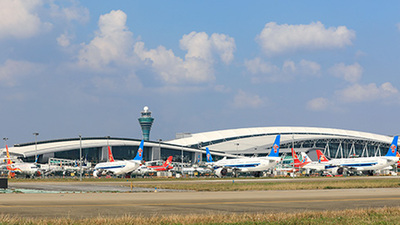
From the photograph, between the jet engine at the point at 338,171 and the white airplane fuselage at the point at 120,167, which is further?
the jet engine at the point at 338,171

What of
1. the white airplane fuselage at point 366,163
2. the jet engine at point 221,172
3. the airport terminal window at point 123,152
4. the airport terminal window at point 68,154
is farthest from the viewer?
the airport terminal window at point 123,152

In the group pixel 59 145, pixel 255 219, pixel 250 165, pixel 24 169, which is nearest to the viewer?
pixel 255 219

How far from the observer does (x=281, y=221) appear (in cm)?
2436

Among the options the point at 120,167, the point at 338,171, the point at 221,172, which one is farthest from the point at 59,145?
the point at 338,171

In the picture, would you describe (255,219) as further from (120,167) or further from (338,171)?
(338,171)

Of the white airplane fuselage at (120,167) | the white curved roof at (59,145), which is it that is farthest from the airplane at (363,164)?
the white curved roof at (59,145)

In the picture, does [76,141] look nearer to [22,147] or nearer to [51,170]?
[22,147]

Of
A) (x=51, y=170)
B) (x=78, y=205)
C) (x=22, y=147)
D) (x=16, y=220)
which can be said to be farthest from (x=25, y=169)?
(x=16, y=220)

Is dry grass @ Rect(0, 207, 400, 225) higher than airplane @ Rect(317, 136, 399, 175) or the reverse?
the reverse

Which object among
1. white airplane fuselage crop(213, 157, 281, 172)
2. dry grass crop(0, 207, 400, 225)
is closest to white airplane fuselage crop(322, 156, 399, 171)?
white airplane fuselage crop(213, 157, 281, 172)

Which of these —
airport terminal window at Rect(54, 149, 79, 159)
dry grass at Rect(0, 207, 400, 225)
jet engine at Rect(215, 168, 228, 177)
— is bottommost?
dry grass at Rect(0, 207, 400, 225)

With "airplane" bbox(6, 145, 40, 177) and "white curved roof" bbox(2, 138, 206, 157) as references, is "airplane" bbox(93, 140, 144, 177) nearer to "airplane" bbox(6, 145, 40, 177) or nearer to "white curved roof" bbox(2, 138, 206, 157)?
"airplane" bbox(6, 145, 40, 177)

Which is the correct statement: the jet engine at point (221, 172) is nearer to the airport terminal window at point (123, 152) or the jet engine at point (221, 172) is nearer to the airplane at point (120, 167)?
the airplane at point (120, 167)

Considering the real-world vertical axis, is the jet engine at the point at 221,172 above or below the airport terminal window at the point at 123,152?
below
